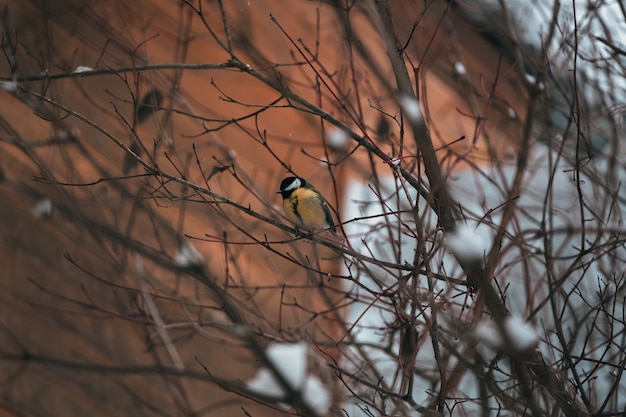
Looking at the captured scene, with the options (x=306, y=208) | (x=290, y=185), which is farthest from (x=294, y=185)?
(x=306, y=208)

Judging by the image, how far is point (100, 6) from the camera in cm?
307

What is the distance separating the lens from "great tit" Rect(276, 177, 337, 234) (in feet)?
11.5

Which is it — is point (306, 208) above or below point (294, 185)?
below

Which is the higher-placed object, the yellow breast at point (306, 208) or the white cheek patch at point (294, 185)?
the white cheek patch at point (294, 185)

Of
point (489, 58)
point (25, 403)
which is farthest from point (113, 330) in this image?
point (489, 58)

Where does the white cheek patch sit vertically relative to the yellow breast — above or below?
above

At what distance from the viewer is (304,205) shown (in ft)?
11.5

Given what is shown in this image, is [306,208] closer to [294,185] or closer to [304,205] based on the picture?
[304,205]

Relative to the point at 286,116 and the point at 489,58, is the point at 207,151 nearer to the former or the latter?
the point at 286,116

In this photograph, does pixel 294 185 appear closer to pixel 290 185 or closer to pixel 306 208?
pixel 290 185

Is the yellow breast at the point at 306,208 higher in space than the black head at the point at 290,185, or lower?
lower

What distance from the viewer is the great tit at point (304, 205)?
3508 millimetres

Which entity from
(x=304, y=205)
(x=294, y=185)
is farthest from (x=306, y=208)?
(x=294, y=185)

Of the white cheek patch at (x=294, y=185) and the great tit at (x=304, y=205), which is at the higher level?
the white cheek patch at (x=294, y=185)
